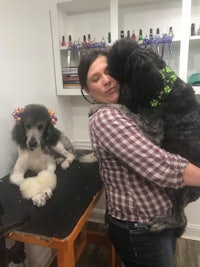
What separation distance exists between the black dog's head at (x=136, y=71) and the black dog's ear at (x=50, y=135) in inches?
24.5

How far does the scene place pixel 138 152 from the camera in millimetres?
748

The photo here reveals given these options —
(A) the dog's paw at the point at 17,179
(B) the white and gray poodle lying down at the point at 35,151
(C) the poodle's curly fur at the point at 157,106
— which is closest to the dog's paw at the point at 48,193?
(B) the white and gray poodle lying down at the point at 35,151

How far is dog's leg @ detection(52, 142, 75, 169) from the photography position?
5.17 feet

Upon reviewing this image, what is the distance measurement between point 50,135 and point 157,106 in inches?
28.2

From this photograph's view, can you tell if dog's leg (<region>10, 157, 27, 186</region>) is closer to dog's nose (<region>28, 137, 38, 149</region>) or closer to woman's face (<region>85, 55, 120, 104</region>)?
dog's nose (<region>28, 137, 38, 149</region>)

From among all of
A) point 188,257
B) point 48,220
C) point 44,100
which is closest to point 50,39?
point 44,100

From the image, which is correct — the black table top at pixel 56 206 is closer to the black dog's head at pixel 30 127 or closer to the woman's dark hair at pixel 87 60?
the black dog's head at pixel 30 127

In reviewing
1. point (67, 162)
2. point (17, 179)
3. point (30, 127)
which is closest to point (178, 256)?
point (67, 162)

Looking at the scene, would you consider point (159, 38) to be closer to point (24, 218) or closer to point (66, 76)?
point (66, 76)

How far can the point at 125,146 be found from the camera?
76 centimetres

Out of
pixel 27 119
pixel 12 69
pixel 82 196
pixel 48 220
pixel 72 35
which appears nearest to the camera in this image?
pixel 48 220

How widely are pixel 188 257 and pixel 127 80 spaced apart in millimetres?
1592

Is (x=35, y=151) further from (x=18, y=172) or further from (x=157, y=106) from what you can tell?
Answer: (x=157, y=106)

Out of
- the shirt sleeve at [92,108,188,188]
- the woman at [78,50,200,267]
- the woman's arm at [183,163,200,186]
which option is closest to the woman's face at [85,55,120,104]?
the woman at [78,50,200,267]
